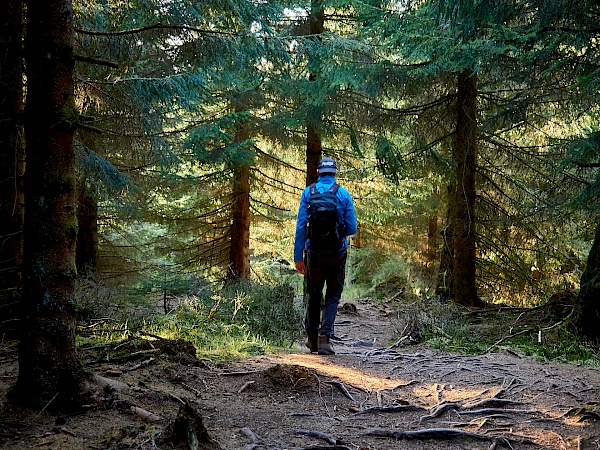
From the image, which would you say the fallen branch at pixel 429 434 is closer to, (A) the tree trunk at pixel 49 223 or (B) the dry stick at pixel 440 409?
(B) the dry stick at pixel 440 409

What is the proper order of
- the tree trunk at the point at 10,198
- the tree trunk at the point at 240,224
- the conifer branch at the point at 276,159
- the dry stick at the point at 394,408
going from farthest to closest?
1. the conifer branch at the point at 276,159
2. the tree trunk at the point at 240,224
3. the tree trunk at the point at 10,198
4. the dry stick at the point at 394,408

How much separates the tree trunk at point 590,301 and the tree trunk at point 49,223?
6.55 meters

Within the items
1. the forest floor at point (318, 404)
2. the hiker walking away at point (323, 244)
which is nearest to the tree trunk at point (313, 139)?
the hiker walking away at point (323, 244)

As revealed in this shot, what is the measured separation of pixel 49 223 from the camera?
3.24 meters

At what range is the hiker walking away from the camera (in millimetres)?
6434

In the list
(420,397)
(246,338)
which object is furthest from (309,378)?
(246,338)

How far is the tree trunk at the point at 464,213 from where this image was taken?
1066 cm

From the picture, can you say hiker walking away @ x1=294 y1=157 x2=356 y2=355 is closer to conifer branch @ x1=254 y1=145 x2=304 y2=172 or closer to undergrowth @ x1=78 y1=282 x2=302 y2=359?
undergrowth @ x1=78 y1=282 x2=302 y2=359

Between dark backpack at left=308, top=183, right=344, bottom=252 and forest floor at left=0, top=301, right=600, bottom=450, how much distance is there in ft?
5.08

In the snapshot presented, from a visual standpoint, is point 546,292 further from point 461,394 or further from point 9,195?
point 9,195

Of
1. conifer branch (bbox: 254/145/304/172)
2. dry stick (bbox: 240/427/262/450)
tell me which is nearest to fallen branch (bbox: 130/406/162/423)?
dry stick (bbox: 240/427/262/450)

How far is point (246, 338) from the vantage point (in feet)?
22.7

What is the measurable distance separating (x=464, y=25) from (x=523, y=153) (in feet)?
17.9

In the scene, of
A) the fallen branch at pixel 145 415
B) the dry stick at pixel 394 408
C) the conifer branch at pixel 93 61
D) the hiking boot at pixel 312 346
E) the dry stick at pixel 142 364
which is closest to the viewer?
the fallen branch at pixel 145 415
